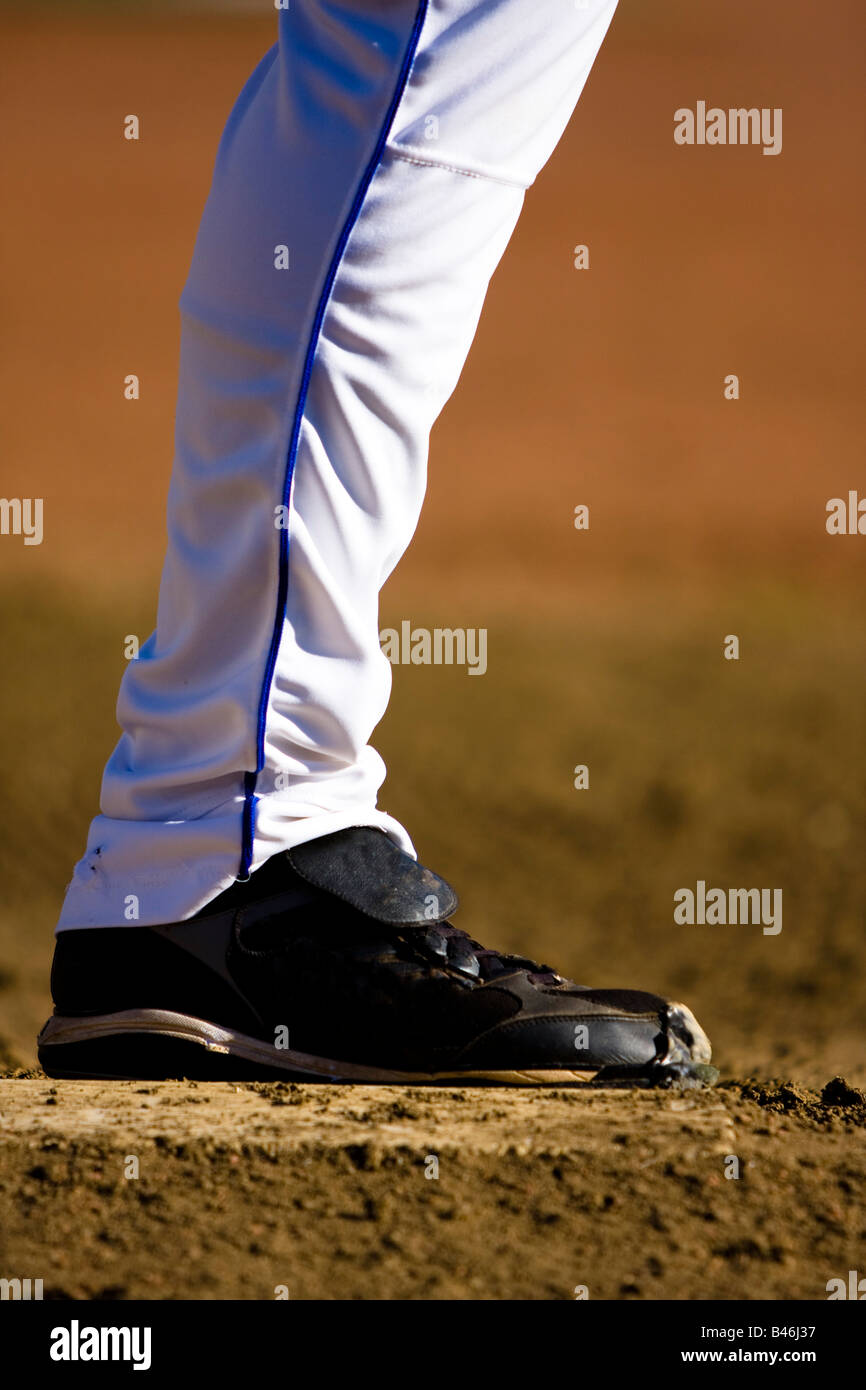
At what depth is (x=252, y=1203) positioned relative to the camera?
118 centimetres

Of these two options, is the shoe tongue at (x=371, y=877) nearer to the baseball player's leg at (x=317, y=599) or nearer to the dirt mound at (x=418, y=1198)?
the baseball player's leg at (x=317, y=599)

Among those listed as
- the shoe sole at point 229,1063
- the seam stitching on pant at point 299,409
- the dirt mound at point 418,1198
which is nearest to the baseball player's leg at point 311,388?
the seam stitching on pant at point 299,409

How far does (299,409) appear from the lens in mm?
1298

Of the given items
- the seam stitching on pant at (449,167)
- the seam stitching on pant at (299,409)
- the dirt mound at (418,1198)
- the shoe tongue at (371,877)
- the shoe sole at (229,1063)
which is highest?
the seam stitching on pant at (449,167)

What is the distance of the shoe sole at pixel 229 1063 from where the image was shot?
142 centimetres

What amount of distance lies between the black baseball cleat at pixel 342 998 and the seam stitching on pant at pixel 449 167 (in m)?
0.62

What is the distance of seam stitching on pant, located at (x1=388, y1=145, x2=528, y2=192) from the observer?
1.29m

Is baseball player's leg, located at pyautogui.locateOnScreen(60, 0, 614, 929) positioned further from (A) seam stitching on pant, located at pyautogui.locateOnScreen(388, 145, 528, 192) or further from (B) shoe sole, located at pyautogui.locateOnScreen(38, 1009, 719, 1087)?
(B) shoe sole, located at pyautogui.locateOnScreen(38, 1009, 719, 1087)

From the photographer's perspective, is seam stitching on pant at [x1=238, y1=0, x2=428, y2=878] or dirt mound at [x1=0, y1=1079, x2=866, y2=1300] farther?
seam stitching on pant at [x1=238, y1=0, x2=428, y2=878]

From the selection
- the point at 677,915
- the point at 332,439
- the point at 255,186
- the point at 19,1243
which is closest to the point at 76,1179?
the point at 19,1243

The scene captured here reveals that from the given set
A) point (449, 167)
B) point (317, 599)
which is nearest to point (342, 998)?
point (317, 599)

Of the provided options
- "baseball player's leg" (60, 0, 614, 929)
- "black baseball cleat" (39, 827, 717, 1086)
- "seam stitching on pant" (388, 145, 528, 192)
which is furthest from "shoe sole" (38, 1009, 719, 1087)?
"seam stitching on pant" (388, 145, 528, 192)

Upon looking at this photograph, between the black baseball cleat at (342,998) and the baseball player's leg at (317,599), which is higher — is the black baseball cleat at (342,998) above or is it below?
below

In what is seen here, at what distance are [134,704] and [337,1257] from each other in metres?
0.56
